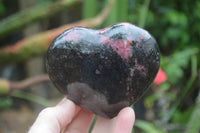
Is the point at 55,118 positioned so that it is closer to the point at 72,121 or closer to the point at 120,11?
the point at 72,121

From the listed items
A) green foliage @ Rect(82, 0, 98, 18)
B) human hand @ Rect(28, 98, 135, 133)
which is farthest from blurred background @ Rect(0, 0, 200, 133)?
human hand @ Rect(28, 98, 135, 133)

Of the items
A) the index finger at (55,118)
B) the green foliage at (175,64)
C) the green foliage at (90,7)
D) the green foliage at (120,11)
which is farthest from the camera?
the green foliage at (175,64)

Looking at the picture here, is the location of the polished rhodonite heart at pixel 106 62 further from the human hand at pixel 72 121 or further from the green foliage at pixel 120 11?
the green foliage at pixel 120 11

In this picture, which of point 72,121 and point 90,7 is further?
point 90,7

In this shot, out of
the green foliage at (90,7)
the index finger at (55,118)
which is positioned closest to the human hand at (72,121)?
the index finger at (55,118)

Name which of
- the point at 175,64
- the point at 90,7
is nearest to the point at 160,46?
the point at 175,64

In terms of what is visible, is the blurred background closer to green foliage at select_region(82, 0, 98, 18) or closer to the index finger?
green foliage at select_region(82, 0, 98, 18)
